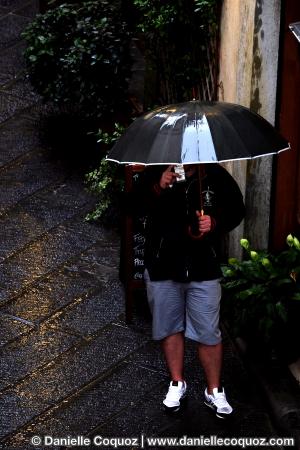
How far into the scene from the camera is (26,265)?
8977 millimetres

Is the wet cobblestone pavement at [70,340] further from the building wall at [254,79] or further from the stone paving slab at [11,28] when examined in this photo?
the stone paving slab at [11,28]

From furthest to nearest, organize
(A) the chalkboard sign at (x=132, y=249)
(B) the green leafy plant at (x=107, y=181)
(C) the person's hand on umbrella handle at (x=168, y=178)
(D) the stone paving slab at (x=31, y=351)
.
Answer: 1. (B) the green leafy plant at (x=107, y=181)
2. (A) the chalkboard sign at (x=132, y=249)
3. (D) the stone paving slab at (x=31, y=351)
4. (C) the person's hand on umbrella handle at (x=168, y=178)

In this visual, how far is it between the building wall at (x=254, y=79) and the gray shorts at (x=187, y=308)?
128 cm

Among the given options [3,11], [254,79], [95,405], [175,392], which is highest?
[3,11]

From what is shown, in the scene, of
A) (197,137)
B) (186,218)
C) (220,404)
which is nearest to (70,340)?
(220,404)

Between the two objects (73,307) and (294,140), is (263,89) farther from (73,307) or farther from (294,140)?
(73,307)

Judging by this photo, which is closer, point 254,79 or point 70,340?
point 254,79

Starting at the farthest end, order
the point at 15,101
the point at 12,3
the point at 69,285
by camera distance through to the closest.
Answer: the point at 12,3 < the point at 15,101 < the point at 69,285

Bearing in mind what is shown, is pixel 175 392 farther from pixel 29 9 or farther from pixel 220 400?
pixel 29 9

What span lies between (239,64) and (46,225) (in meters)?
2.68

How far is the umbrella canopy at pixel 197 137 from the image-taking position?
19.2 feet

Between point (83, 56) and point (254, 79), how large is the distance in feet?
10.8

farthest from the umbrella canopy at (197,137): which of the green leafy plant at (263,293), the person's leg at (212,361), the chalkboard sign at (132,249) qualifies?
the chalkboard sign at (132,249)

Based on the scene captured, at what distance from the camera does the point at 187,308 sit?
6.82 metres
